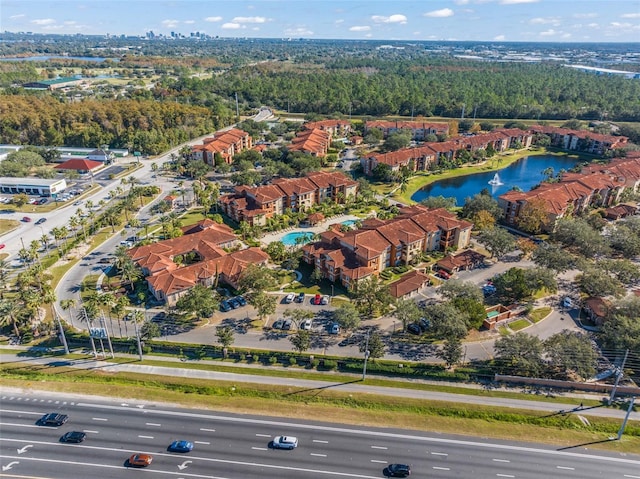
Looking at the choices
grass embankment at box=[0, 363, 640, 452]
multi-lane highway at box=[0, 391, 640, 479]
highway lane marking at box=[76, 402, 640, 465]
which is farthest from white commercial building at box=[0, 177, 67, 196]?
highway lane marking at box=[76, 402, 640, 465]

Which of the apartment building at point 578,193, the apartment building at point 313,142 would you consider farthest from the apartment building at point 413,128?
the apartment building at point 578,193

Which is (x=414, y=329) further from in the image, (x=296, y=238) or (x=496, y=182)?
(x=496, y=182)

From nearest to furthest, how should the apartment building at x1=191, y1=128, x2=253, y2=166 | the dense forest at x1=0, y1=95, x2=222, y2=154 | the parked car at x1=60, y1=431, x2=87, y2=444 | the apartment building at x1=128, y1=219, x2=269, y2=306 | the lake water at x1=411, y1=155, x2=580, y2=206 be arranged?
the parked car at x1=60, y1=431, x2=87, y2=444, the apartment building at x1=128, y1=219, x2=269, y2=306, the lake water at x1=411, y1=155, x2=580, y2=206, the apartment building at x1=191, y1=128, x2=253, y2=166, the dense forest at x1=0, y1=95, x2=222, y2=154

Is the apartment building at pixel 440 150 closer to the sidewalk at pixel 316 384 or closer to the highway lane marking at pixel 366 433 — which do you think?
the sidewalk at pixel 316 384

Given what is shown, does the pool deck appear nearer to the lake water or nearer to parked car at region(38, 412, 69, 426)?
the lake water

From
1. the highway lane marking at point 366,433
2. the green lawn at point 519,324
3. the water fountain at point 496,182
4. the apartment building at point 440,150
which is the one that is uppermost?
the apartment building at point 440,150

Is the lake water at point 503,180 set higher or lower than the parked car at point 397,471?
higher
